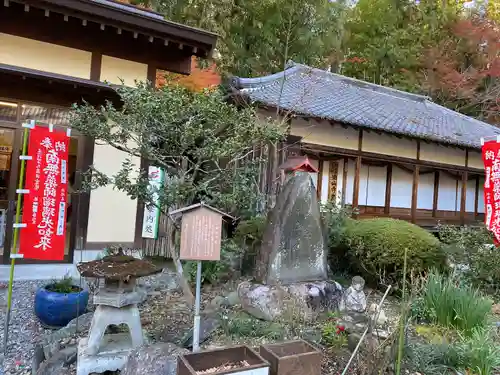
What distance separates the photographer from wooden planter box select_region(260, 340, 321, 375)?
269 centimetres

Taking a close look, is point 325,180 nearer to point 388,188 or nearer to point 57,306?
point 388,188

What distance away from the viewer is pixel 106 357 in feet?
10.7

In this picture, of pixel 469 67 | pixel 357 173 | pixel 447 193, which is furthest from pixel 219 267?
pixel 469 67

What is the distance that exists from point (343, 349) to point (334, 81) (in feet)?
39.1

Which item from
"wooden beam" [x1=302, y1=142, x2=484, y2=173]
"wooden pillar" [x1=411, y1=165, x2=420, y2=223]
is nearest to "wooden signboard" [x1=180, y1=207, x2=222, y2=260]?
"wooden beam" [x1=302, y1=142, x2=484, y2=173]

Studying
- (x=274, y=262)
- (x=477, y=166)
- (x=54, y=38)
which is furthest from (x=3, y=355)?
(x=477, y=166)

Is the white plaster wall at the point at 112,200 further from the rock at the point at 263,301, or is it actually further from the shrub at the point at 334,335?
the shrub at the point at 334,335

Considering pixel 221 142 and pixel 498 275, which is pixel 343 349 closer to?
pixel 221 142

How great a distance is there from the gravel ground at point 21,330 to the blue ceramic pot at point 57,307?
233 mm

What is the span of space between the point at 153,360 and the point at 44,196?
2.95 metres

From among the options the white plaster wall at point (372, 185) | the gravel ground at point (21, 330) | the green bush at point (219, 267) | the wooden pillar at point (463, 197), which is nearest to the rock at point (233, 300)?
the green bush at point (219, 267)

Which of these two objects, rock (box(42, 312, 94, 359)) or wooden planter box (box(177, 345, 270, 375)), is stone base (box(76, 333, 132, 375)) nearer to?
rock (box(42, 312, 94, 359))

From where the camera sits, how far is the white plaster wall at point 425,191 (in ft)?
41.6

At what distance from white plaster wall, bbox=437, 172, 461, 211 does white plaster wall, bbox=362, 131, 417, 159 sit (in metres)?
2.42
